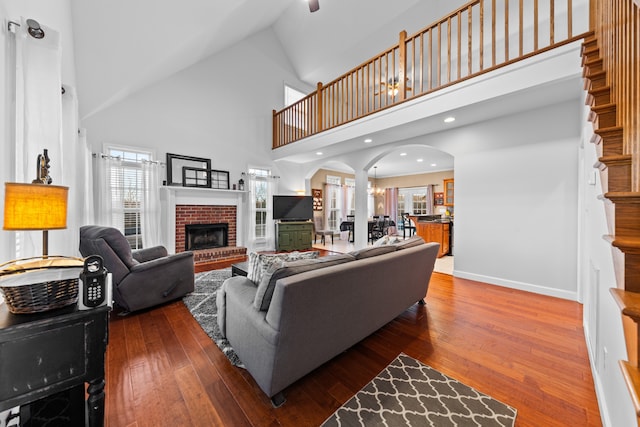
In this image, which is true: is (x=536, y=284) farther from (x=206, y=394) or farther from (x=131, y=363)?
(x=131, y=363)

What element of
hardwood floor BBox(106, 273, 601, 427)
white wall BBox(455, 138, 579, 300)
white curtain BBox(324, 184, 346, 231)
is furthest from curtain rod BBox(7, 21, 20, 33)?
white curtain BBox(324, 184, 346, 231)

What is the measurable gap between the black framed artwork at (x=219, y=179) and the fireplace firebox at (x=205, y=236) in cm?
86

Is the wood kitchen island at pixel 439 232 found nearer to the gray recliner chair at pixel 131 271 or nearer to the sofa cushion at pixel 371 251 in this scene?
the sofa cushion at pixel 371 251

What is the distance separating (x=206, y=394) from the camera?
1.54 m

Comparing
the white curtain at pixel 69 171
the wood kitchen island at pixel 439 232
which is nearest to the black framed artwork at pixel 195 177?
the white curtain at pixel 69 171

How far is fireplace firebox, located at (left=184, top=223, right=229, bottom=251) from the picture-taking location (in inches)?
198

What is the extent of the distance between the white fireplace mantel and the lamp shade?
398 centimetres

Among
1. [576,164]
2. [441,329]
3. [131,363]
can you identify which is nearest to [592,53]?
[576,164]

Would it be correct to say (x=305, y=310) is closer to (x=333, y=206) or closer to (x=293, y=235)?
(x=293, y=235)

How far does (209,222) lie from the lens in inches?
209

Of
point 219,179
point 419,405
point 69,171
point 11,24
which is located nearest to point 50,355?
point 11,24

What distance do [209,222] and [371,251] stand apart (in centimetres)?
432

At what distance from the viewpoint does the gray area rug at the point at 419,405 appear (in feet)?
4.44

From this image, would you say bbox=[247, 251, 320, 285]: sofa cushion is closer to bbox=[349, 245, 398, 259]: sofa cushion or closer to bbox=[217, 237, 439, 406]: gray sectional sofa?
bbox=[217, 237, 439, 406]: gray sectional sofa
